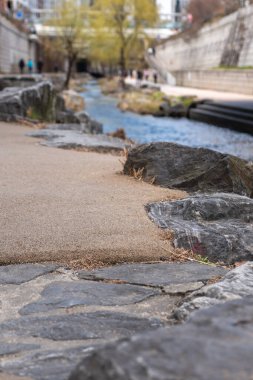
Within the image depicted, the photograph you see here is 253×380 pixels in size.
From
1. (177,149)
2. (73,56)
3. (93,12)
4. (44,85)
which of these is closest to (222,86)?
(73,56)

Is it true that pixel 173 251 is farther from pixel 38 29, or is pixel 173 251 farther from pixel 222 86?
pixel 38 29

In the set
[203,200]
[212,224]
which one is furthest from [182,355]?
[203,200]

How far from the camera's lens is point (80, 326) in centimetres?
277

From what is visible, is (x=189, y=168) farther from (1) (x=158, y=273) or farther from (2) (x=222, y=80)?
(2) (x=222, y=80)

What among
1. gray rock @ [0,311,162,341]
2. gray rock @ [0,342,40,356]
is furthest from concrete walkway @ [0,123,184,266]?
gray rock @ [0,342,40,356]

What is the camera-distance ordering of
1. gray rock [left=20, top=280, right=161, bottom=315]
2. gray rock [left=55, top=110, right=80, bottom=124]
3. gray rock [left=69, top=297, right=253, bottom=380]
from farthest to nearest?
gray rock [left=55, top=110, right=80, bottom=124] < gray rock [left=20, top=280, right=161, bottom=315] < gray rock [left=69, top=297, right=253, bottom=380]

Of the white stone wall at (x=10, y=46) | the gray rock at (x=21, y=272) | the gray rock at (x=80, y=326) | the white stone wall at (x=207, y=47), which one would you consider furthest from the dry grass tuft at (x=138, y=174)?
the white stone wall at (x=10, y=46)

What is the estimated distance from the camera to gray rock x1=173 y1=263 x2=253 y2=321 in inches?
108

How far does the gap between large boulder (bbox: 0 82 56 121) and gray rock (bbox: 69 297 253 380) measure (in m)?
11.6

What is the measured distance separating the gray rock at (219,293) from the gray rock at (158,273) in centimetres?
38

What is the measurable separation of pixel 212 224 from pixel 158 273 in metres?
1.01

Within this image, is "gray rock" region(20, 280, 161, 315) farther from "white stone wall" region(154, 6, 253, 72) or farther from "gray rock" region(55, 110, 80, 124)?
"white stone wall" region(154, 6, 253, 72)

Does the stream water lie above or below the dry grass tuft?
below

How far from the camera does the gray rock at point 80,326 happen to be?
2.68 m
